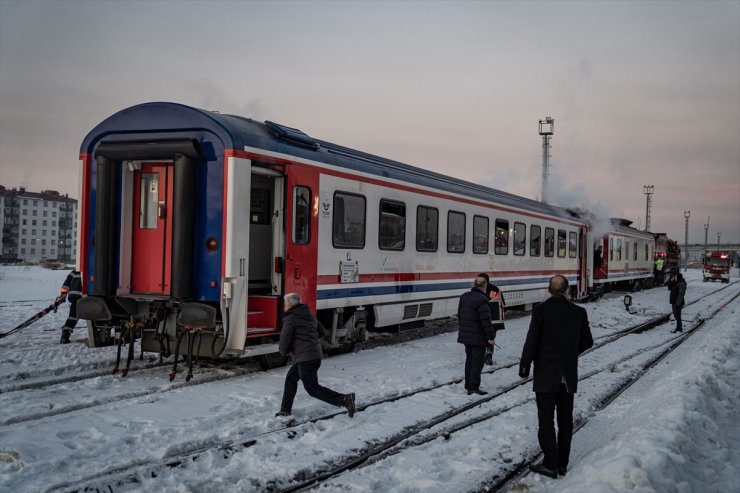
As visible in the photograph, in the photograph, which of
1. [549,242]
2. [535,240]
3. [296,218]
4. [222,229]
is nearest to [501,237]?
[535,240]

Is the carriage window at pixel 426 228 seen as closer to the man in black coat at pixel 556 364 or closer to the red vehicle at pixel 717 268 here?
the man in black coat at pixel 556 364

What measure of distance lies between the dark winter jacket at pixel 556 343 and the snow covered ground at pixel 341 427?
74 cm

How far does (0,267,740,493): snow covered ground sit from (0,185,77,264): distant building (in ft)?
389

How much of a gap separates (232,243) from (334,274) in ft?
7.75

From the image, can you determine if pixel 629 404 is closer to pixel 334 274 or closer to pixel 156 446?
pixel 334 274

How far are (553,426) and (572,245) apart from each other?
1708cm

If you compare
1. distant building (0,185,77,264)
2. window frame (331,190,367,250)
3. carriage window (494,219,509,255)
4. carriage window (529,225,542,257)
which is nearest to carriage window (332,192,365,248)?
window frame (331,190,367,250)

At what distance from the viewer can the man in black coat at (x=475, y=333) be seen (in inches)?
326

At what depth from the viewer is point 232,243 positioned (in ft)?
27.3

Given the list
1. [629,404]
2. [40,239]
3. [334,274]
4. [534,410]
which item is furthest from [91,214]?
[40,239]

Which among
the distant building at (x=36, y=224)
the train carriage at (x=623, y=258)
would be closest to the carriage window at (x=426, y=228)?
the train carriage at (x=623, y=258)

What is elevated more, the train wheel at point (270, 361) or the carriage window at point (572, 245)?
the carriage window at point (572, 245)

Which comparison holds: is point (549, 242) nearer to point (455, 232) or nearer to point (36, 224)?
point (455, 232)

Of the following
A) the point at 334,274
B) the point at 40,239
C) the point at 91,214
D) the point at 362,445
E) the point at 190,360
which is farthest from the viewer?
the point at 40,239
